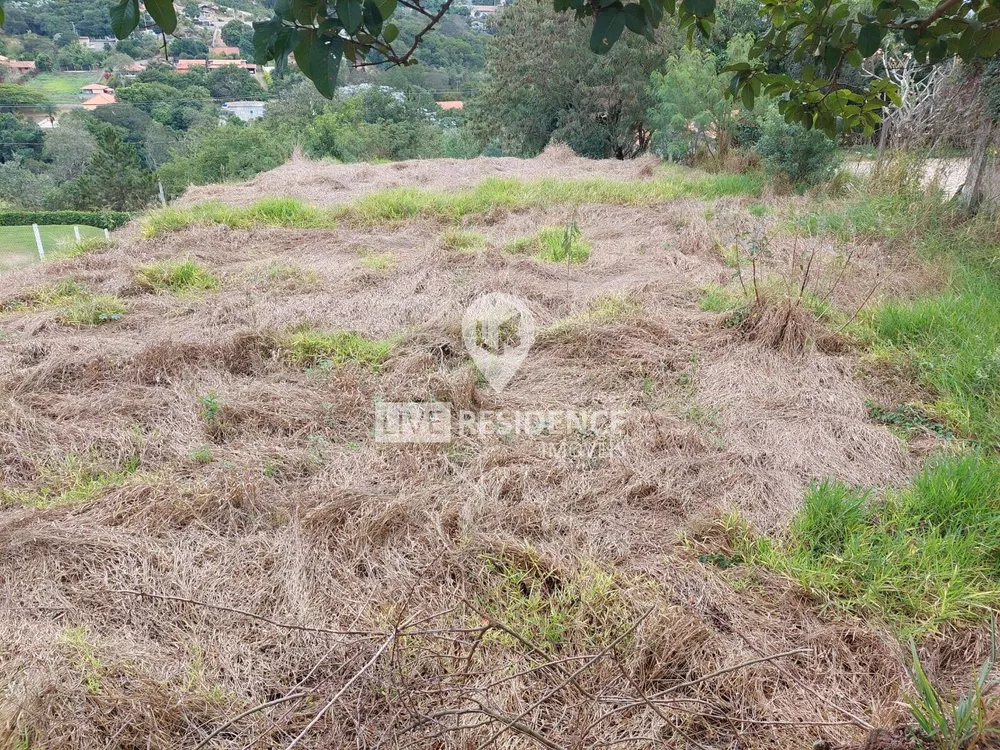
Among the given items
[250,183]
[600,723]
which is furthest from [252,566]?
[250,183]

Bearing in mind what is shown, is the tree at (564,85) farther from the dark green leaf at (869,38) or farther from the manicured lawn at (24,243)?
the dark green leaf at (869,38)

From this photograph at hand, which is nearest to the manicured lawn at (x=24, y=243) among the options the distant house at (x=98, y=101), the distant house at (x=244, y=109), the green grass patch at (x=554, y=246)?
the green grass patch at (x=554, y=246)

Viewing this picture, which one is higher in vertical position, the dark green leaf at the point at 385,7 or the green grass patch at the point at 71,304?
the dark green leaf at the point at 385,7

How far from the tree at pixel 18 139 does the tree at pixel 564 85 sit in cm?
2837

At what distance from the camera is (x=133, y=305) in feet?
14.0

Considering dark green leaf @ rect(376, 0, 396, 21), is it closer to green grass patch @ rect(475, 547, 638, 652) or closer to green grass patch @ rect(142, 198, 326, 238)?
green grass patch @ rect(475, 547, 638, 652)

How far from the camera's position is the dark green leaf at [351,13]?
78 cm

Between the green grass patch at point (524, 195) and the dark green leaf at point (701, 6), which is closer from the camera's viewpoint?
the dark green leaf at point (701, 6)

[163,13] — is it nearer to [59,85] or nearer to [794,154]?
[794,154]

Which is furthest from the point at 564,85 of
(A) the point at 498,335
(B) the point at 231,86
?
(B) the point at 231,86

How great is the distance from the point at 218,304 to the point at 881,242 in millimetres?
5210

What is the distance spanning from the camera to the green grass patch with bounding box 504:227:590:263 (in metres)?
5.07

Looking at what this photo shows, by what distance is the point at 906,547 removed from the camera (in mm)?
1922

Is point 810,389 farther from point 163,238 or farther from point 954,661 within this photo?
point 163,238
